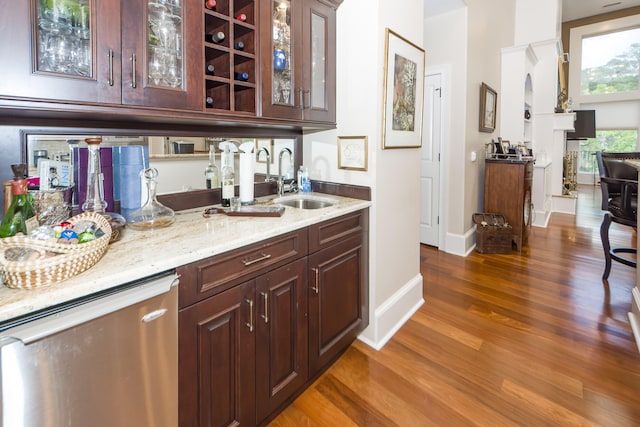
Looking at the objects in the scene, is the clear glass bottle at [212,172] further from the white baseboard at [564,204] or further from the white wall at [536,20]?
the white baseboard at [564,204]

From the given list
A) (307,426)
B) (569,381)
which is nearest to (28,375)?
(307,426)

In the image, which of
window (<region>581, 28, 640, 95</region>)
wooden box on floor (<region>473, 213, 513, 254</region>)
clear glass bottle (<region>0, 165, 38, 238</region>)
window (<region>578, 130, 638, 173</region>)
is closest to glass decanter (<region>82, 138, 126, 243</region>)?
clear glass bottle (<region>0, 165, 38, 238</region>)

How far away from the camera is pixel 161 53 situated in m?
1.34

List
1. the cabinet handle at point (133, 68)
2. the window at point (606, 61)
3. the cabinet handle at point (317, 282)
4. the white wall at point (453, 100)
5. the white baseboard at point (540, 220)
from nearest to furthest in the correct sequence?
1. the cabinet handle at point (133, 68)
2. the cabinet handle at point (317, 282)
3. the white wall at point (453, 100)
4. the white baseboard at point (540, 220)
5. the window at point (606, 61)

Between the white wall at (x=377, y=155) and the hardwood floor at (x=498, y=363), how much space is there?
0.29m

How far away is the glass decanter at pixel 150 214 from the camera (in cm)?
141

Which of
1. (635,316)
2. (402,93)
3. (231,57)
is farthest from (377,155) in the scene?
(635,316)

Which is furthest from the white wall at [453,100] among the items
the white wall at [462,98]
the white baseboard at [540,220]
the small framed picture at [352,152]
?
the white baseboard at [540,220]

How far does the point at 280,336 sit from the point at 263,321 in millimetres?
159

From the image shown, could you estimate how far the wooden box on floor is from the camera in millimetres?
3895

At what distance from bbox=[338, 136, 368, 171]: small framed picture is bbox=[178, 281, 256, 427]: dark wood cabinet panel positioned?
1147 millimetres

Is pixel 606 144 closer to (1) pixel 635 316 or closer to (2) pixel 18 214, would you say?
(1) pixel 635 316

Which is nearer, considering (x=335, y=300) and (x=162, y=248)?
(x=162, y=248)

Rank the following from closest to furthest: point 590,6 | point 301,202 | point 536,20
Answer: point 301,202 → point 536,20 → point 590,6
